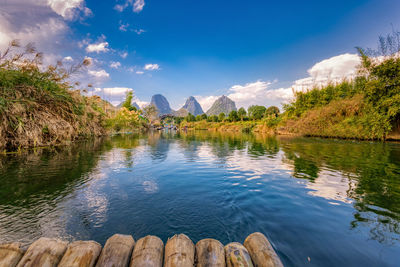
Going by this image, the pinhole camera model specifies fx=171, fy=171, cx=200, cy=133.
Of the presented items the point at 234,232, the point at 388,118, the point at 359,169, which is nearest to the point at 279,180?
the point at 234,232

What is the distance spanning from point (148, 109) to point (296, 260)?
3181 inches

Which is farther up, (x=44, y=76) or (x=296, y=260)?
(x=44, y=76)

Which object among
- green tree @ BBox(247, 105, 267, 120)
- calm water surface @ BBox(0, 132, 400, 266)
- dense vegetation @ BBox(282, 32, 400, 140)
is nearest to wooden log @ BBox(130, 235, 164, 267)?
calm water surface @ BBox(0, 132, 400, 266)

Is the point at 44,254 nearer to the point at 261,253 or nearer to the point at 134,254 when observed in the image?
the point at 134,254

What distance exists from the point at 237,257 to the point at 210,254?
0.30 meters

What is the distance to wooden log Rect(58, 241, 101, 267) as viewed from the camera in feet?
5.82

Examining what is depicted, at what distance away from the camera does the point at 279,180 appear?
6277mm

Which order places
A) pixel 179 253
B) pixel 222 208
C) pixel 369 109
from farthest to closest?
pixel 369 109 < pixel 222 208 < pixel 179 253

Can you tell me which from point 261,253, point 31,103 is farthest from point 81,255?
point 31,103

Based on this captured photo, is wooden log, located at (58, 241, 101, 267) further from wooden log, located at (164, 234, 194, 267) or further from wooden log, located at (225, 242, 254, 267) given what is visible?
wooden log, located at (225, 242, 254, 267)

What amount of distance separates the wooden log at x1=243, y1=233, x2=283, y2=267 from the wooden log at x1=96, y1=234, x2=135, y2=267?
1.45 meters

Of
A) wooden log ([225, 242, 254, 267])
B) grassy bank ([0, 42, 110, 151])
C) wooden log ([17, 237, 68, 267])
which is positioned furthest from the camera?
grassy bank ([0, 42, 110, 151])

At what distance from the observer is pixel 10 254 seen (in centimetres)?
180

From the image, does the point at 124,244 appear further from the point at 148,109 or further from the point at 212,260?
the point at 148,109
